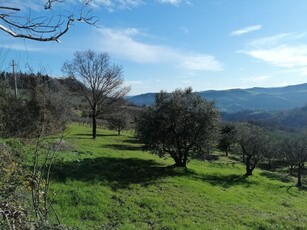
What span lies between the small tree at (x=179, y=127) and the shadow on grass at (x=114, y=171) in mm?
2239

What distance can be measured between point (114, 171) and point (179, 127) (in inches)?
355

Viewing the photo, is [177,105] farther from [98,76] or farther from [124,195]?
[98,76]

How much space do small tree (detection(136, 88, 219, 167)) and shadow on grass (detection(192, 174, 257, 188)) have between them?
2.54 meters

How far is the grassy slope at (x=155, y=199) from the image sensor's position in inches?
662

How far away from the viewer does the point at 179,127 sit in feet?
104

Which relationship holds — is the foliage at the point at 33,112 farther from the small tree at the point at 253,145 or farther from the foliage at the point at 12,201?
the small tree at the point at 253,145

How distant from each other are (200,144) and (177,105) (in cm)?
432

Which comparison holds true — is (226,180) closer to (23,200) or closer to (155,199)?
(155,199)

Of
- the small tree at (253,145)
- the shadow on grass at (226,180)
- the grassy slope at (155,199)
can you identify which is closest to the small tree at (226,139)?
the small tree at (253,145)

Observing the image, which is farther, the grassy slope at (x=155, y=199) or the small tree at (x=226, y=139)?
the small tree at (x=226, y=139)

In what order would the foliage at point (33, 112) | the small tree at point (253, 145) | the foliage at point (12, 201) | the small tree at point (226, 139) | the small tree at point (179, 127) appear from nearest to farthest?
the foliage at point (12, 201) → the foliage at point (33, 112) → the small tree at point (179, 127) → the small tree at point (253, 145) → the small tree at point (226, 139)

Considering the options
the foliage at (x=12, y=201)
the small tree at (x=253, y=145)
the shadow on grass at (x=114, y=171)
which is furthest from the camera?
the small tree at (x=253, y=145)

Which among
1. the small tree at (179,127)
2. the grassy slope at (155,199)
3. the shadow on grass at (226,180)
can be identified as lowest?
the shadow on grass at (226,180)

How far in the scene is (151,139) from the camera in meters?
31.9
